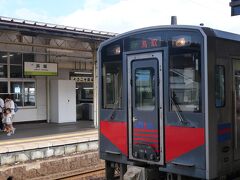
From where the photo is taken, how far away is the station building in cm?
1556

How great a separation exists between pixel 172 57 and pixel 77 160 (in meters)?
6.45

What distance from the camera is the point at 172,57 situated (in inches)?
228

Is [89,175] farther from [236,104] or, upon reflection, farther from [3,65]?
Result: [3,65]

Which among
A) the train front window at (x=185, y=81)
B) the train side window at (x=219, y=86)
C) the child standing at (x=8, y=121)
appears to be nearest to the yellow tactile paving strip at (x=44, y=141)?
the child standing at (x=8, y=121)

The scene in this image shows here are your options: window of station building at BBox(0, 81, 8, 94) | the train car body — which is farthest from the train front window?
window of station building at BBox(0, 81, 8, 94)

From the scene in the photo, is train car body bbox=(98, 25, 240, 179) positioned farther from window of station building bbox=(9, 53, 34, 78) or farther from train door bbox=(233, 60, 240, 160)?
window of station building bbox=(9, 53, 34, 78)

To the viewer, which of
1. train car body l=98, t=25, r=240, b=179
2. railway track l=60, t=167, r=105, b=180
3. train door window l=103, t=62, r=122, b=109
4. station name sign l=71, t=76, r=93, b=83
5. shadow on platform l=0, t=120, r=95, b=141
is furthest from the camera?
station name sign l=71, t=76, r=93, b=83

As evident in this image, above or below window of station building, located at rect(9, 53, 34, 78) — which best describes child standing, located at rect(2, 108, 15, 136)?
below

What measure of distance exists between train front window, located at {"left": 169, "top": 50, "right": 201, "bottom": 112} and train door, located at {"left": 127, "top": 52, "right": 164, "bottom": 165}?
8.4 inches

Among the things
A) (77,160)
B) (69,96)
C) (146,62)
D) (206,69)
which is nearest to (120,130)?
(146,62)

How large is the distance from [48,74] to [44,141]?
5968 mm

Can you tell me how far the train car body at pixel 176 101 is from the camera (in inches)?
213

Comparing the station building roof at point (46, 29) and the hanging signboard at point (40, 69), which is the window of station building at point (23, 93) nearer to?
the hanging signboard at point (40, 69)

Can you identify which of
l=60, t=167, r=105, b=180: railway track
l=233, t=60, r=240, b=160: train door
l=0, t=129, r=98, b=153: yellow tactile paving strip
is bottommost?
l=60, t=167, r=105, b=180: railway track
